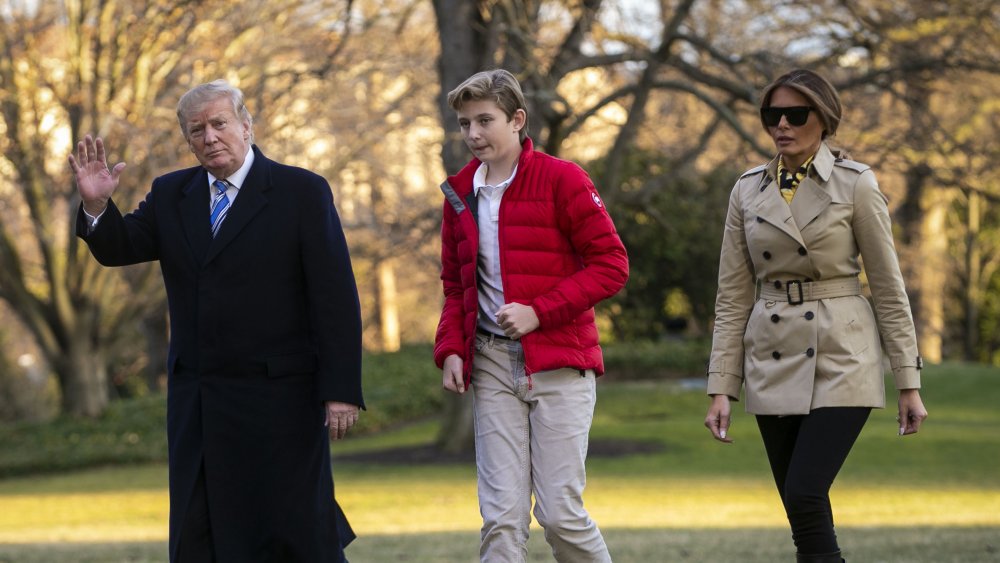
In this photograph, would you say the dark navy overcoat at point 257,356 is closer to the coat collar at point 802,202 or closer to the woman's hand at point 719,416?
the woman's hand at point 719,416

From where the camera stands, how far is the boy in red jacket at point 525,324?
4746mm

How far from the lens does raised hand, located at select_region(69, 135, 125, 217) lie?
4.66 metres

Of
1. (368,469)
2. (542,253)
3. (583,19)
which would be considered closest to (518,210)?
(542,253)

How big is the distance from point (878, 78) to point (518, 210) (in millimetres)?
11151

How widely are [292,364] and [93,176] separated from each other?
962mm

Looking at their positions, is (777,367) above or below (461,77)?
below

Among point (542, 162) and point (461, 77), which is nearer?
point (542, 162)

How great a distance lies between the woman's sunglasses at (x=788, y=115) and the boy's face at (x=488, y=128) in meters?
0.88

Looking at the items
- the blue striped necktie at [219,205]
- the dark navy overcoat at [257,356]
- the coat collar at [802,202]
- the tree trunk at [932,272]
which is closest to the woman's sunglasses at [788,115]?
the coat collar at [802,202]

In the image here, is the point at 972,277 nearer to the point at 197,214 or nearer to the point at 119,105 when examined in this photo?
the point at 119,105

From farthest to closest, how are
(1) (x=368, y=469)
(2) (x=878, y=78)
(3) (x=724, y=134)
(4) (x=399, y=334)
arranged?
1. (4) (x=399, y=334)
2. (3) (x=724, y=134)
3. (1) (x=368, y=469)
4. (2) (x=878, y=78)

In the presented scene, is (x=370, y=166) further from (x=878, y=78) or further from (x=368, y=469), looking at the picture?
(x=878, y=78)

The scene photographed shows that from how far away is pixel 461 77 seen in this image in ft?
49.9

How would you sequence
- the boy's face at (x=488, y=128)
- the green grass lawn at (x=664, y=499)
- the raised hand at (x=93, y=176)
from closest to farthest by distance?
1. the raised hand at (x=93, y=176)
2. the boy's face at (x=488, y=128)
3. the green grass lawn at (x=664, y=499)
